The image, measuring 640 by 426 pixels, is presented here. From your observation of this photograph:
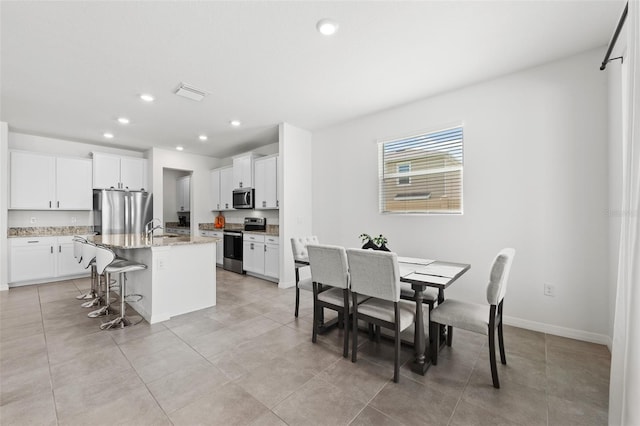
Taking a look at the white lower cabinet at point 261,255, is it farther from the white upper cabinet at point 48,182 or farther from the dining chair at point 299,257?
the white upper cabinet at point 48,182

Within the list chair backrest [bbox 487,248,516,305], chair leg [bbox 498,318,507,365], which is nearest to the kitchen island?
chair backrest [bbox 487,248,516,305]

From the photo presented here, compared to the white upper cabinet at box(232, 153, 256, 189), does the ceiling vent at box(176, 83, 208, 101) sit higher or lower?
higher

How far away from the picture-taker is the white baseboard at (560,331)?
2.50 m

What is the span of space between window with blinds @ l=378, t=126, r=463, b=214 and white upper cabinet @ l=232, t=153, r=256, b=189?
2791 millimetres

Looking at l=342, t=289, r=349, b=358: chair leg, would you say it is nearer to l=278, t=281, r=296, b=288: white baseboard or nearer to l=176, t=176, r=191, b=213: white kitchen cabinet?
l=278, t=281, r=296, b=288: white baseboard

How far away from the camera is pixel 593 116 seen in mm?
2537

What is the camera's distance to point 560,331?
269 cm

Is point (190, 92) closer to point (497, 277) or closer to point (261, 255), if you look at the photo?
point (261, 255)

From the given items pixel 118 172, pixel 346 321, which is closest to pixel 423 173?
pixel 346 321

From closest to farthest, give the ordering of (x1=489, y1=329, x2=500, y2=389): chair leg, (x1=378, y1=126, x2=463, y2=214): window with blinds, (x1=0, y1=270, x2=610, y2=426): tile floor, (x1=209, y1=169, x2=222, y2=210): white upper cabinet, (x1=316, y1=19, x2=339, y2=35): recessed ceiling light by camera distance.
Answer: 1. (x1=0, y1=270, x2=610, y2=426): tile floor
2. (x1=489, y1=329, x2=500, y2=389): chair leg
3. (x1=316, y1=19, x2=339, y2=35): recessed ceiling light
4. (x1=378, y1=126, x2=463, y2=214): window with blinds
5. (x1=209, y1=169, x2=222, y2=210): white upper cabinet

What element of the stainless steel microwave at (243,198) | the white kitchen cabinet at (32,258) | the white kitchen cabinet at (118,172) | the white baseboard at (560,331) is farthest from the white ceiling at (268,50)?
the white baseboard at (560,331)

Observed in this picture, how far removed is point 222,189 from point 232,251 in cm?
162

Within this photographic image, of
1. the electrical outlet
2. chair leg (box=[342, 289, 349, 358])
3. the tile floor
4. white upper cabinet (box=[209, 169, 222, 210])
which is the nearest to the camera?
the tile floor

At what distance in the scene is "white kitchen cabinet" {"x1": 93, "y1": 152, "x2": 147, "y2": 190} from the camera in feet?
17.8
